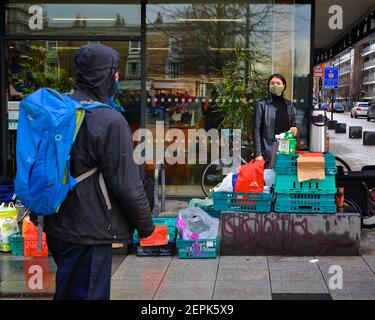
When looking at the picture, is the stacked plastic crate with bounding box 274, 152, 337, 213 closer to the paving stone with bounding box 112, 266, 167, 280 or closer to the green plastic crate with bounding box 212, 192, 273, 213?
the green plastic crate with bounding box 212, 192, 273, 213

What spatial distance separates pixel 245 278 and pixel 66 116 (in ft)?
10.3

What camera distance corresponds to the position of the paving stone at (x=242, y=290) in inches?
195

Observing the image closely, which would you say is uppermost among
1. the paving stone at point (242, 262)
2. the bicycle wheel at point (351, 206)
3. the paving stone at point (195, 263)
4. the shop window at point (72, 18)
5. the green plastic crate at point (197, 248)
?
the shop window at point (72, 18)

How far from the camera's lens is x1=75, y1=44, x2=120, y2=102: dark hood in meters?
3.16

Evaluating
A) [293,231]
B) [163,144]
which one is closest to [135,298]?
[293,231]

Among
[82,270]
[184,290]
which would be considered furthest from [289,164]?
[82,270]

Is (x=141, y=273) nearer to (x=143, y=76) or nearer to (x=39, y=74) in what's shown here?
(x=143, y=76)

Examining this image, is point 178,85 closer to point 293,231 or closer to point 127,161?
point 293,231

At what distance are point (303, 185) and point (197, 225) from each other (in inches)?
49.3

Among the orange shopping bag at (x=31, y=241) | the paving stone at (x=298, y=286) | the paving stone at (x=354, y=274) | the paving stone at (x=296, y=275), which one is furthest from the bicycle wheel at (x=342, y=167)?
the orange shopping bag at (x=31, y=241)

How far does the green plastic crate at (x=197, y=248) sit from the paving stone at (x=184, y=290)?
2.46ft

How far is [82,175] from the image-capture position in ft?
10.1

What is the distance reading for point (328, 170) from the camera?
613 centimetres

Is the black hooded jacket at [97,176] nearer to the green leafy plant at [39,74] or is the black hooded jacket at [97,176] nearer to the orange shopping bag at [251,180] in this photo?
the orange shopping bag at [251,180]
